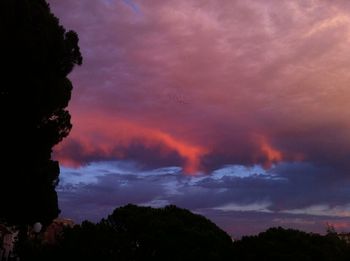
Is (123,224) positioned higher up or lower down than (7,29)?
lower down

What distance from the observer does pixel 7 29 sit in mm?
21156

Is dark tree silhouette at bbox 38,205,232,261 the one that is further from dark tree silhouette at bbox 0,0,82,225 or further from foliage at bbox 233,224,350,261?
dark tree silhouette at bbox 0,0,82,225

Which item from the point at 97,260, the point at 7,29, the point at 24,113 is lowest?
the point at 97,260

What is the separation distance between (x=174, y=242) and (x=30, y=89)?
343 inches

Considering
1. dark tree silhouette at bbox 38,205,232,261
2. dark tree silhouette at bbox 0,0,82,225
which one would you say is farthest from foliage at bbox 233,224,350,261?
dark tree silhouette at bbox 0,0,82,225

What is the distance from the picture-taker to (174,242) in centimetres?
1989

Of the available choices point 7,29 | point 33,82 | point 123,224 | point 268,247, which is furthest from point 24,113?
point 268,247

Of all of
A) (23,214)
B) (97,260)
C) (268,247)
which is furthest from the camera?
(23,214)

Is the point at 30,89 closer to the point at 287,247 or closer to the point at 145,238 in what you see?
the point at 145,238

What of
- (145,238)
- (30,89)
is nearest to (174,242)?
(145,238)

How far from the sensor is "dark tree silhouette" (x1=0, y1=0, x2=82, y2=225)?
21188mm

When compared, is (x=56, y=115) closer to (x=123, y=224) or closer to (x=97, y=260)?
(x=123, y=224)

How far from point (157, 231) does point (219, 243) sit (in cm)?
256

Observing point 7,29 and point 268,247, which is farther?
point 7,29
